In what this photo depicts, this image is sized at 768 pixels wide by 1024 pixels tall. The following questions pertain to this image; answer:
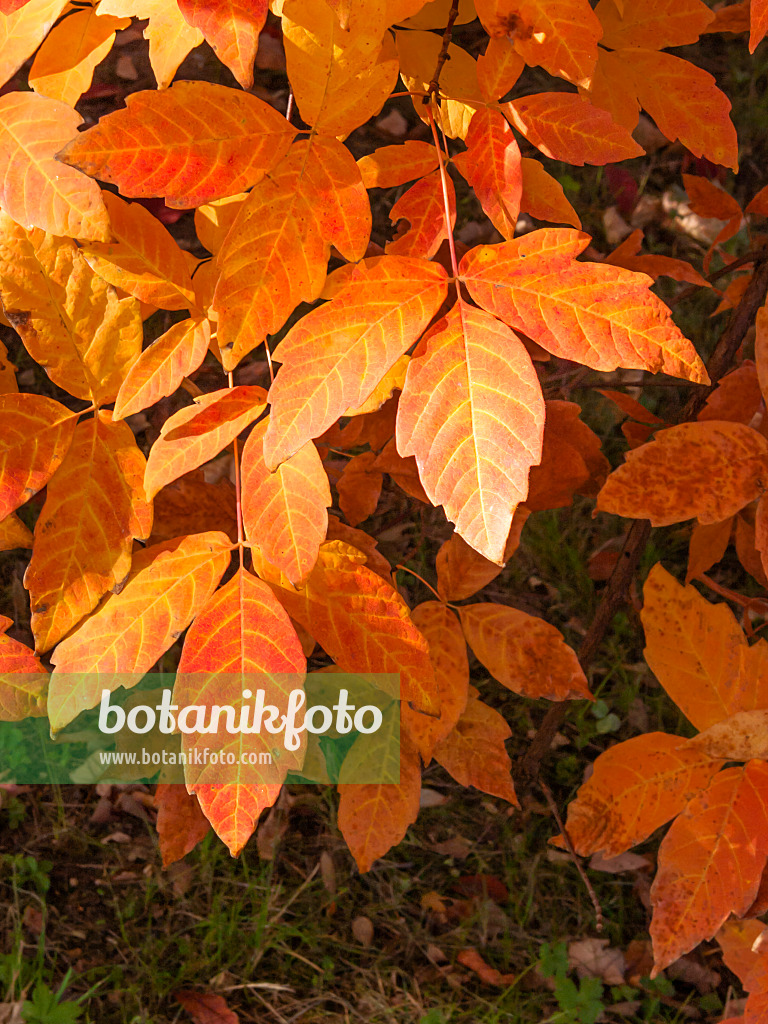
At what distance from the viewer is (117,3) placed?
0.70 metres

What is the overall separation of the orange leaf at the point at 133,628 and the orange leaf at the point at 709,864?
0.62m

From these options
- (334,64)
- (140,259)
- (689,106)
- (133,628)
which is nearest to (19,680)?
(133,628)

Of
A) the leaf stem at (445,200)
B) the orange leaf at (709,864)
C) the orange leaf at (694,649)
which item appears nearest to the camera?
the leaf stem at (445,200)

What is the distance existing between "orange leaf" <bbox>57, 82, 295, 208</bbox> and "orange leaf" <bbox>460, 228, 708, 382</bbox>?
8.1 inches

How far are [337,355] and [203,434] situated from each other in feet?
0.62

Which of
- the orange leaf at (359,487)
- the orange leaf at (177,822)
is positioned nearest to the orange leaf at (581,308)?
the orange leaf at (359,487)

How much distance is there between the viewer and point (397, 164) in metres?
0.80

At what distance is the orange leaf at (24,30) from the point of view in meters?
0.68

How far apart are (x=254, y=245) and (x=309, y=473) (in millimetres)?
201

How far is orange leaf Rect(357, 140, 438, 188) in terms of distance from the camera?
0.80 meters

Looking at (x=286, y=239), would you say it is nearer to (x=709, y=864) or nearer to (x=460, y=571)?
(x=460, y=571)

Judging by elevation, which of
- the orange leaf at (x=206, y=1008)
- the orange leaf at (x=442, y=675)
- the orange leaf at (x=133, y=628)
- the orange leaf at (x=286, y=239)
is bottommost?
the orange leaf at (x=206, y=1008)

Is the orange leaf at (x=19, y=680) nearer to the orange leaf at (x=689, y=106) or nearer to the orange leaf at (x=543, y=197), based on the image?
the orange leaf at (x=543, y=197)

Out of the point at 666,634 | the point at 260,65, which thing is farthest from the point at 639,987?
the point at 260,65
